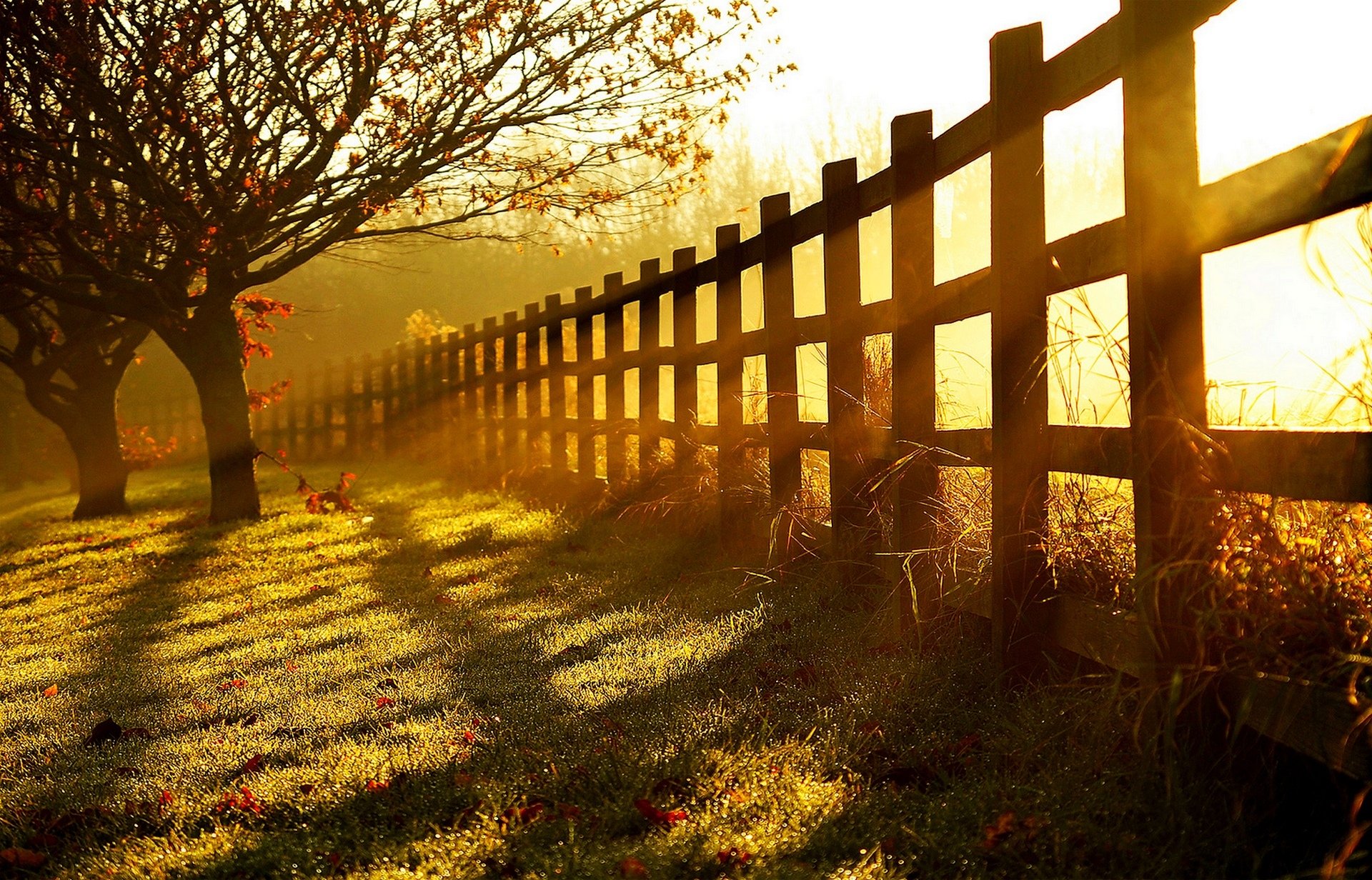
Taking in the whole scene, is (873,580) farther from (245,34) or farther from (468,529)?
(245,34)

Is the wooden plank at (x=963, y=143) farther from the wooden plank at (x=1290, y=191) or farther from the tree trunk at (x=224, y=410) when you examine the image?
the tree trunk at (x=224, y=410)

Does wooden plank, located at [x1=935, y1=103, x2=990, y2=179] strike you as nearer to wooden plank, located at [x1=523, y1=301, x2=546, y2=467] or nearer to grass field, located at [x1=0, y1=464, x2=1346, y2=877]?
grass field, located at [x1=0, y1=464, x2=1346, y2=877]

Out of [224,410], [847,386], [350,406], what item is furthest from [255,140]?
[350,406]

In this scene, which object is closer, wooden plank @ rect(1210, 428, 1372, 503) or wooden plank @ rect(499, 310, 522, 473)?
wooden plank @ rect(1210, 428, 1372, 503)

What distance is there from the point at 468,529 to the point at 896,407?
16.4 ft

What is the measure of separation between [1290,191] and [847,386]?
2.79m

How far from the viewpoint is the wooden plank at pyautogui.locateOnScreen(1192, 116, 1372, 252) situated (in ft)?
6.36

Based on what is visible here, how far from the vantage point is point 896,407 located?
4.05 meters

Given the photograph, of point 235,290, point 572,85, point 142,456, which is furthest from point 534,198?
point 142,456

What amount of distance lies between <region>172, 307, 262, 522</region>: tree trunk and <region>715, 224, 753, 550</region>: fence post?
20.8 ft

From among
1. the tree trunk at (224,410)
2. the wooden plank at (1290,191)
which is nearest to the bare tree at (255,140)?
the tree trunk at (224,410)

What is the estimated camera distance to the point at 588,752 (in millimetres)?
2920

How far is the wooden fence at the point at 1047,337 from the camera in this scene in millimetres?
2127

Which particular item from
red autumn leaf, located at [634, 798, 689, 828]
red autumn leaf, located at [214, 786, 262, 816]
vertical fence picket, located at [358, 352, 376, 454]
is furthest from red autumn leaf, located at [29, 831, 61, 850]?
vertical fence picket, located at [358, 352, 376, 454]
